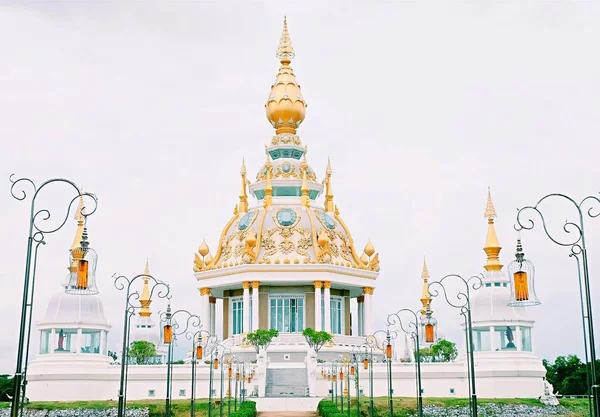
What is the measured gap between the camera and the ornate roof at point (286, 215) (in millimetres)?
62156

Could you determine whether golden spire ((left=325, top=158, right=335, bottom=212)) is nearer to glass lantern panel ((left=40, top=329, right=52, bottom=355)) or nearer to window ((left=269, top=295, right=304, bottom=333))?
window ((left=269, top=295, right=304, bottom=333))

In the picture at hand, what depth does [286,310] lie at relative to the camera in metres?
63.4

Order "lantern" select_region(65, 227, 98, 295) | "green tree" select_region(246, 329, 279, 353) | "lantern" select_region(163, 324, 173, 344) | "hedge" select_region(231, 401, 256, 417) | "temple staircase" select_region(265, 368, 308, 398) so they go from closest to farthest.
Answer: "lantern" select_region(65, 227, 98, 295), "lantern" select_region(163, 324, 173, 344), "hedge" select_region(231, 401, 256, 417), "temple staircase" select_region(265, 368, 308, 398), "green tree" select_region(246, 329, 279, 353)

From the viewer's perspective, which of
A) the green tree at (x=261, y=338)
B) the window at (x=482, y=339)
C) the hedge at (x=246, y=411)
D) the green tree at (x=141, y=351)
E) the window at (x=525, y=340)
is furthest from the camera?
the green tree at (x=141, y=351)

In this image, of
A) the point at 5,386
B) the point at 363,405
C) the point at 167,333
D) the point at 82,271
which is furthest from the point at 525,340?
the point at 5,386

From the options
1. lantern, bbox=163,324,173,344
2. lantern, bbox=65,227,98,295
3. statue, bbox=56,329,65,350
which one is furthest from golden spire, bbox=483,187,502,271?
lantern, bbox=65,227,98,295

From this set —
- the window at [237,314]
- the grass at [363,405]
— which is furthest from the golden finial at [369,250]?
the grass at [363,405]

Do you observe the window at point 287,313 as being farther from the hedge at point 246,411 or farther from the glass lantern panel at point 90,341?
the hedge at point 246,411

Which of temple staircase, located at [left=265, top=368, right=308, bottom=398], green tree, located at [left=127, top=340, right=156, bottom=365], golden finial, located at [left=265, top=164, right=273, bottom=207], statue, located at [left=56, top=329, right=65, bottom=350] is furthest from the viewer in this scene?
golden finial, located at [left=265, top=164, right=273, bottom=207]

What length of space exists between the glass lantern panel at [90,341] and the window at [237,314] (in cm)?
1126

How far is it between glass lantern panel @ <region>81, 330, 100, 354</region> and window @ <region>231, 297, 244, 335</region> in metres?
11.3

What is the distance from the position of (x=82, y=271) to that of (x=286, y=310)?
42.2 m

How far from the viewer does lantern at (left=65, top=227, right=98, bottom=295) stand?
21.8 metres

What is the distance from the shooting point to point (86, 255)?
22.6 metres
